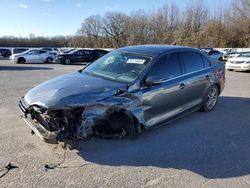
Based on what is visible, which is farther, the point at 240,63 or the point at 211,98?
the point at 240,63

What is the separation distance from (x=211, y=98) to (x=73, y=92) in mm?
3909

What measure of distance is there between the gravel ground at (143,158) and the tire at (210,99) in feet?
2.63

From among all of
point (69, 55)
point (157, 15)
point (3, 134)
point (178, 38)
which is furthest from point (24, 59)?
point (157, 15)

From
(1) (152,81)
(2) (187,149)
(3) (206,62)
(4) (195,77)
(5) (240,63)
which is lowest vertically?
(2) (187,149)

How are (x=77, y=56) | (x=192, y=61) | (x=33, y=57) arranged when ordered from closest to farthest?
(x=192, y=61)
(x=77, y=56)
(x=33, y=57)

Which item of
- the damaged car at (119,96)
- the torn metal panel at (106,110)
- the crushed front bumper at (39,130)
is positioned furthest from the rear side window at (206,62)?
the crushed front bumper at (39,130)

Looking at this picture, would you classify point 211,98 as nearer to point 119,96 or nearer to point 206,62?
point 206,62

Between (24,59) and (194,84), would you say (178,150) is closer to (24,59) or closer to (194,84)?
(194,84)

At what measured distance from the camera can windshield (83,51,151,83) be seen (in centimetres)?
485

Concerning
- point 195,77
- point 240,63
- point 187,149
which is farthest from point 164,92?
point 240,63

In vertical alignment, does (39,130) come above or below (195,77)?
below

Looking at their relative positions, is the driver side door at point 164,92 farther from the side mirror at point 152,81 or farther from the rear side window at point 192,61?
the rear side window at point 192,61

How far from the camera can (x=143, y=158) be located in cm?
408

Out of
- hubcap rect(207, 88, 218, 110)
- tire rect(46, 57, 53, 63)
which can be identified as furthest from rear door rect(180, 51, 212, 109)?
tire rect(46, 57, 53, 63)
